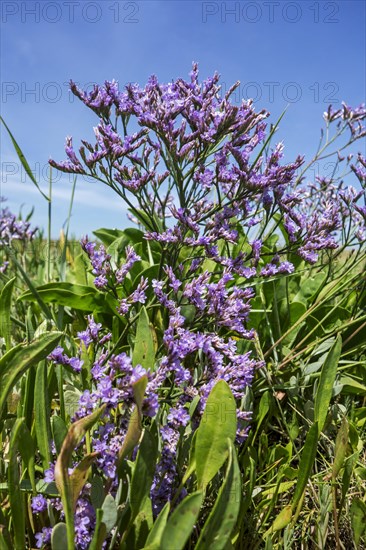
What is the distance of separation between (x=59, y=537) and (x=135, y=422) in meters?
0.27

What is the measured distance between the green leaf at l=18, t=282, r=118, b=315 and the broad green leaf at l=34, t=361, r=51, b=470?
73cm

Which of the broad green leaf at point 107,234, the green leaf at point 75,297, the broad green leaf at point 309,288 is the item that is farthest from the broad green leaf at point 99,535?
the broad green leaf at point 107,234

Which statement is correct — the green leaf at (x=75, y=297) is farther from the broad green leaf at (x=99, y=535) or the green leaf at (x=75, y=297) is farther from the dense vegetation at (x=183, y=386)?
the broad green leaf at (x=99, y=535)

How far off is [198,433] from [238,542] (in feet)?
1.31

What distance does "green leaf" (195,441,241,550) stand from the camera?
118 centimetres

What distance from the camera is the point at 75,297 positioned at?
2281mm

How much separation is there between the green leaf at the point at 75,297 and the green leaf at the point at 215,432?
3.22 feet

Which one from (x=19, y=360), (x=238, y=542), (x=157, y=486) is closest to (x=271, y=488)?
(x=238, y=542)

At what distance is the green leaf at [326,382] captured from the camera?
5.65 ft

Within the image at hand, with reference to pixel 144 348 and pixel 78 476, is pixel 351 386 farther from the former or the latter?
pixel 78 476

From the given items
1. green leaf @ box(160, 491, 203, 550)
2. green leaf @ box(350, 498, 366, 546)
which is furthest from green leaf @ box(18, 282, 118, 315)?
green leaf @ box(160, 491, 203, 550)

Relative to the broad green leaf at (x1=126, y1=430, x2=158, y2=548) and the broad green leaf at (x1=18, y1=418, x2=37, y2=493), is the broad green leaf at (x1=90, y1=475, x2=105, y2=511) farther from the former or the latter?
the broad green leaf at (x1=18, y1=418, x2=37, y2=493)

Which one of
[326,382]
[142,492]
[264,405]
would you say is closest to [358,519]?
[326,382]

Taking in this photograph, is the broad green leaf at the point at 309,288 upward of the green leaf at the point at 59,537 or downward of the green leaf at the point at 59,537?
upward
